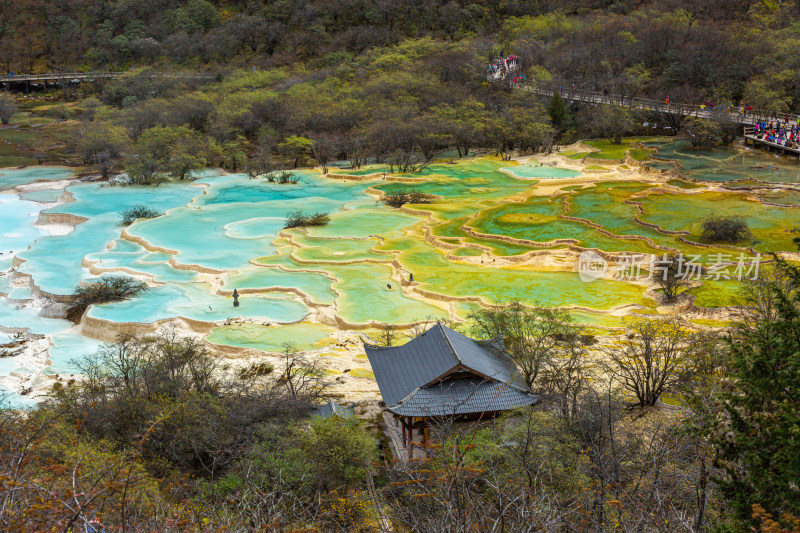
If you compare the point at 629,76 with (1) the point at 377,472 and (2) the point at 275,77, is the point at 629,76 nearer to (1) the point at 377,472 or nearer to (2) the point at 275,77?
(2) the point at 275,77

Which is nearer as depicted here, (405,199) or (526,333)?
(526,333)

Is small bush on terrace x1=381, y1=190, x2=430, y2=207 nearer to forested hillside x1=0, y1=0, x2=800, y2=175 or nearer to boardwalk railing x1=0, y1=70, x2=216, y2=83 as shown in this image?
forested hillside x1=0, y1=0, x2=800, y2=175

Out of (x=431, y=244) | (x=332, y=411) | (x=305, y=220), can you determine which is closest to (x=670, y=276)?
(x=431, y=244)

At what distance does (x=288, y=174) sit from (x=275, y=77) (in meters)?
24.9

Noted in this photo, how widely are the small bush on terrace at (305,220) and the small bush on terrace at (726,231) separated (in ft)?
61.7

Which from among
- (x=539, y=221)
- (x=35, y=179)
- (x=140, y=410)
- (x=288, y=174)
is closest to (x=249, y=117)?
(x=288, y=174)

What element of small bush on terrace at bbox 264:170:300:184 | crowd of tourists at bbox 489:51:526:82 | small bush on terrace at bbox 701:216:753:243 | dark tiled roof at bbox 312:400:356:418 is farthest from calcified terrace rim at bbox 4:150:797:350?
crowd of tourists at bbox 489:51:526:82

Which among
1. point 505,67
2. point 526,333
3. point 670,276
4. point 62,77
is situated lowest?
point 670,276

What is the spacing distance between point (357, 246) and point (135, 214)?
46.1 ft

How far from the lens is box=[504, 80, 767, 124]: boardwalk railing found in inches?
1909

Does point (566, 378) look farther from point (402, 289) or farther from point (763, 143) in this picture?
point (763, 143)

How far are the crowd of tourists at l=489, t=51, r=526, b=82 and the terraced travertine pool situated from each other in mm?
18586

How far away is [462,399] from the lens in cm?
1478

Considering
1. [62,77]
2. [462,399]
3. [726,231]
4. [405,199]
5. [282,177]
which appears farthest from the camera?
[62,77]
